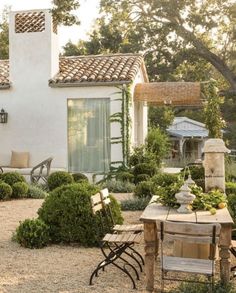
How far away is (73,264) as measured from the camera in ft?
21.1

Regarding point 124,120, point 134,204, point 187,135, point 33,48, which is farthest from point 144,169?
point 187,135

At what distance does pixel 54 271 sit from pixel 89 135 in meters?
10.1

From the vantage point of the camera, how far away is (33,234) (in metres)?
7.27

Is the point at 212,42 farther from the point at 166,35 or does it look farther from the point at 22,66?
the point at 22,66

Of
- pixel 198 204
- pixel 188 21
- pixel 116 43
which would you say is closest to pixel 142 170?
pixel 198 204

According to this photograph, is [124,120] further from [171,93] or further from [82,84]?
[171,93]

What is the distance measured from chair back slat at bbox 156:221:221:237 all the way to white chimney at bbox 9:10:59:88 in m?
12.1

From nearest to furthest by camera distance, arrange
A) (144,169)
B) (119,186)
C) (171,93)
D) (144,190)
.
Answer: (144,190) → (119,186) → (144,169) → (171,93)

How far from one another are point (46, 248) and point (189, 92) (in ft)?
33.0

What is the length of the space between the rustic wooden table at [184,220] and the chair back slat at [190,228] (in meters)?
0.33

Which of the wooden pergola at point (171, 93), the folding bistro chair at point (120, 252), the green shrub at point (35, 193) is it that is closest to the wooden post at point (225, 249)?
the folding bistro chair at point (120, 252)

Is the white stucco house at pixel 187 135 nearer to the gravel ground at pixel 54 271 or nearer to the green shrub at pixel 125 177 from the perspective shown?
the green shrub at pixel 125 177

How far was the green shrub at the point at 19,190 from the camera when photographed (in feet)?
41.5

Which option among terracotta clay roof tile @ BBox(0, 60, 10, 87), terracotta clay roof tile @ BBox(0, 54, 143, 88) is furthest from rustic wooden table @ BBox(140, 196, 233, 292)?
terracotta clay roof tile @ BBox(0, 60, 10, 87)
